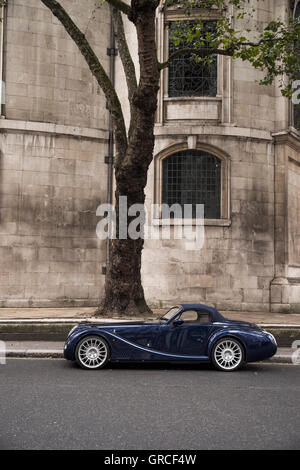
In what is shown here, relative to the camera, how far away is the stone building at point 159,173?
17.3 meters

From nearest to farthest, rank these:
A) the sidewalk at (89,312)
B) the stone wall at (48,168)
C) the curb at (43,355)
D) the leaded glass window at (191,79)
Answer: the curb at (43,355), the sidewalk at (89,312), the stone wall at (48,168), the leaded glass window at (191,79)

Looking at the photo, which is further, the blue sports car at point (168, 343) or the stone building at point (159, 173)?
the stone building at point (159, 173)

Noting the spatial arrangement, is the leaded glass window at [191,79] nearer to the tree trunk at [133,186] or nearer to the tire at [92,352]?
the tree trunk at [133,186]

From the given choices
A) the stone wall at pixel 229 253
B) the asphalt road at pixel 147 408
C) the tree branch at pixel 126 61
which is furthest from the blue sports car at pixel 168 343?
the stone wall at pixel 229 253

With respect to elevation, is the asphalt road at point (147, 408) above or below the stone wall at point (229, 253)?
below

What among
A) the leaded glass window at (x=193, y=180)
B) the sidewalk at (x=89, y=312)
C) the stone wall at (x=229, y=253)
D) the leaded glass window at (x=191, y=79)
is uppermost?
the leaded glass window at (x=191, y=79)

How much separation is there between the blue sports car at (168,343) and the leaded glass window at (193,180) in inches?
387

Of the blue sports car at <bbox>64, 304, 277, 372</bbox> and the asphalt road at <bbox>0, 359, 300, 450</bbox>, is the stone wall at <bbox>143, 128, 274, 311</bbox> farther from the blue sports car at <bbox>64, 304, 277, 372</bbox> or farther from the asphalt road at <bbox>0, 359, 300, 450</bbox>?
the blue sports car at <bbox>64, 304, 277, 372</bbox>

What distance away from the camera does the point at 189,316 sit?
8.56 meters

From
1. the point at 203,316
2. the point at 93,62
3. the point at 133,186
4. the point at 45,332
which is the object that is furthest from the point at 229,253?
the point at 203,316

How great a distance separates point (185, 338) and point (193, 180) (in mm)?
10400

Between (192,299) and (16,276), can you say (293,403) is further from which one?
(16,276)

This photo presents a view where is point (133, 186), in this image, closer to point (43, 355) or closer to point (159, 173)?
point (43, 355)
